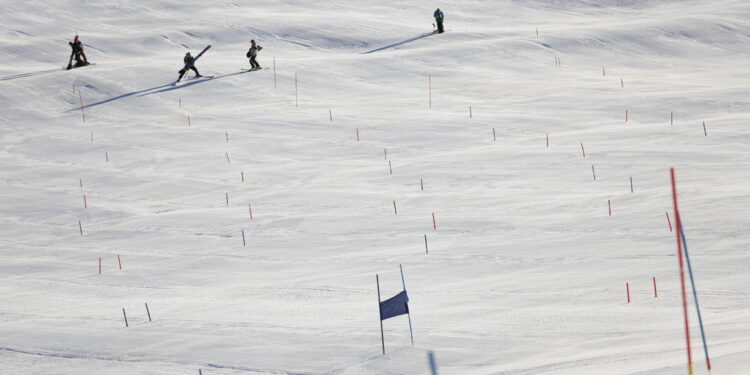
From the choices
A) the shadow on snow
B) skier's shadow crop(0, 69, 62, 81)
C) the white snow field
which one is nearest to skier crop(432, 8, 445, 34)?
the white snow field

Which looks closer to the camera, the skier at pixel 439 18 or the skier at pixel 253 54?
the skier at pixel 253 54

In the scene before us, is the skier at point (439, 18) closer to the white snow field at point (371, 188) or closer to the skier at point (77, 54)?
the white snow field at point (371, 188)

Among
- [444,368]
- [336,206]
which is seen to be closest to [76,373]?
[444,368]

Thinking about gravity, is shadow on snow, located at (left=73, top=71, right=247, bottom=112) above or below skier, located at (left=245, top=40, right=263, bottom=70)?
below

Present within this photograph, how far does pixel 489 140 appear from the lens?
1019 inches

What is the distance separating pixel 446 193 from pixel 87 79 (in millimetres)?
Answer: 14671

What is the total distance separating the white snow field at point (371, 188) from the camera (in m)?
14.9

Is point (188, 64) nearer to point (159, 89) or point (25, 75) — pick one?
point (159, 89)

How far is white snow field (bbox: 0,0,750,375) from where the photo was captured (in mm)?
14867

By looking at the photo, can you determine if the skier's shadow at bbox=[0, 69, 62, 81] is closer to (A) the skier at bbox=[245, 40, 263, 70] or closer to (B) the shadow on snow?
(B) the shadow on snow

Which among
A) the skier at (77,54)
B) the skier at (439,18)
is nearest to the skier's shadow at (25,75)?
the skier at (77,54)

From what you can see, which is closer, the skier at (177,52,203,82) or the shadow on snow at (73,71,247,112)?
the shadow on snow at (73,71,247,112)

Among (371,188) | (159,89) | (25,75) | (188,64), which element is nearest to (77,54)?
(25,75)

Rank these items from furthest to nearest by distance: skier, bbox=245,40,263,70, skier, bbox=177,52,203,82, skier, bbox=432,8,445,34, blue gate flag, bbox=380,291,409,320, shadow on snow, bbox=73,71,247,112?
skier, bbox=432,8,445,34 < skier, bbox=245,40,263,70 < skier, bbox=177,52,203,82 < shadow on snow, bbox=73,71,247,112 < blue gate flag, bbox=380,291,409,320
